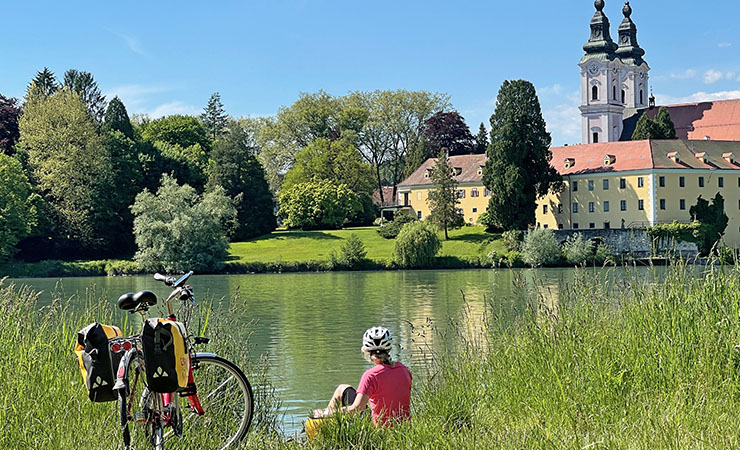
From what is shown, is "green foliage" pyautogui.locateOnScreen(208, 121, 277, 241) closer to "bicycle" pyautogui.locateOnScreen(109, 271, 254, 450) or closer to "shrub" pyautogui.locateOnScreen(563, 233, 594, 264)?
"shrub" pyautogui.locateOnScreen(563, 233, 594, 264)

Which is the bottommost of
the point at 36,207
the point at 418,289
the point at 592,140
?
the point at 418,289

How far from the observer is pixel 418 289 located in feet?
129

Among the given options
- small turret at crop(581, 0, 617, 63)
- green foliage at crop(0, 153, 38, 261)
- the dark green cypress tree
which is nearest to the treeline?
green foliage at crop(0, 153, 38, 261)

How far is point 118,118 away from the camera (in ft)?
242

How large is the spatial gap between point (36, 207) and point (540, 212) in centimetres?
3682

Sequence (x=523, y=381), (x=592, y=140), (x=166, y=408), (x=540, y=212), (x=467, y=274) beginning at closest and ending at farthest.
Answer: (x=166, y=408) < (x=523, y=381) < (x=467, y=274) < (x=540, y=212) < (x=592, y=140)

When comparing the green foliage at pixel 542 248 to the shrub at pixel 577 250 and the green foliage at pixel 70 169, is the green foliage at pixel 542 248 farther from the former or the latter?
the green foliage at pixel 70 169

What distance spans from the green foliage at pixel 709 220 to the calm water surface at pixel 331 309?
17.1 meters

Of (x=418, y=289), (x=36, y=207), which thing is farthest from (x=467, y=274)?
(x=36, y=207)

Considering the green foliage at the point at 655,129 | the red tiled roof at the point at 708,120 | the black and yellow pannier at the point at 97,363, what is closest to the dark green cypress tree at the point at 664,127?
the green foliage at the point at 655,129

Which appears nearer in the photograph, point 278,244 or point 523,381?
point 523,381

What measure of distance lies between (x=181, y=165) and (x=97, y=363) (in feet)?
221

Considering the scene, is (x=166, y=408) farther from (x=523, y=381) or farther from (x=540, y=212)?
(x=540, y=212)

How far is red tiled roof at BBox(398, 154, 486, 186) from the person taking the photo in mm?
76938
